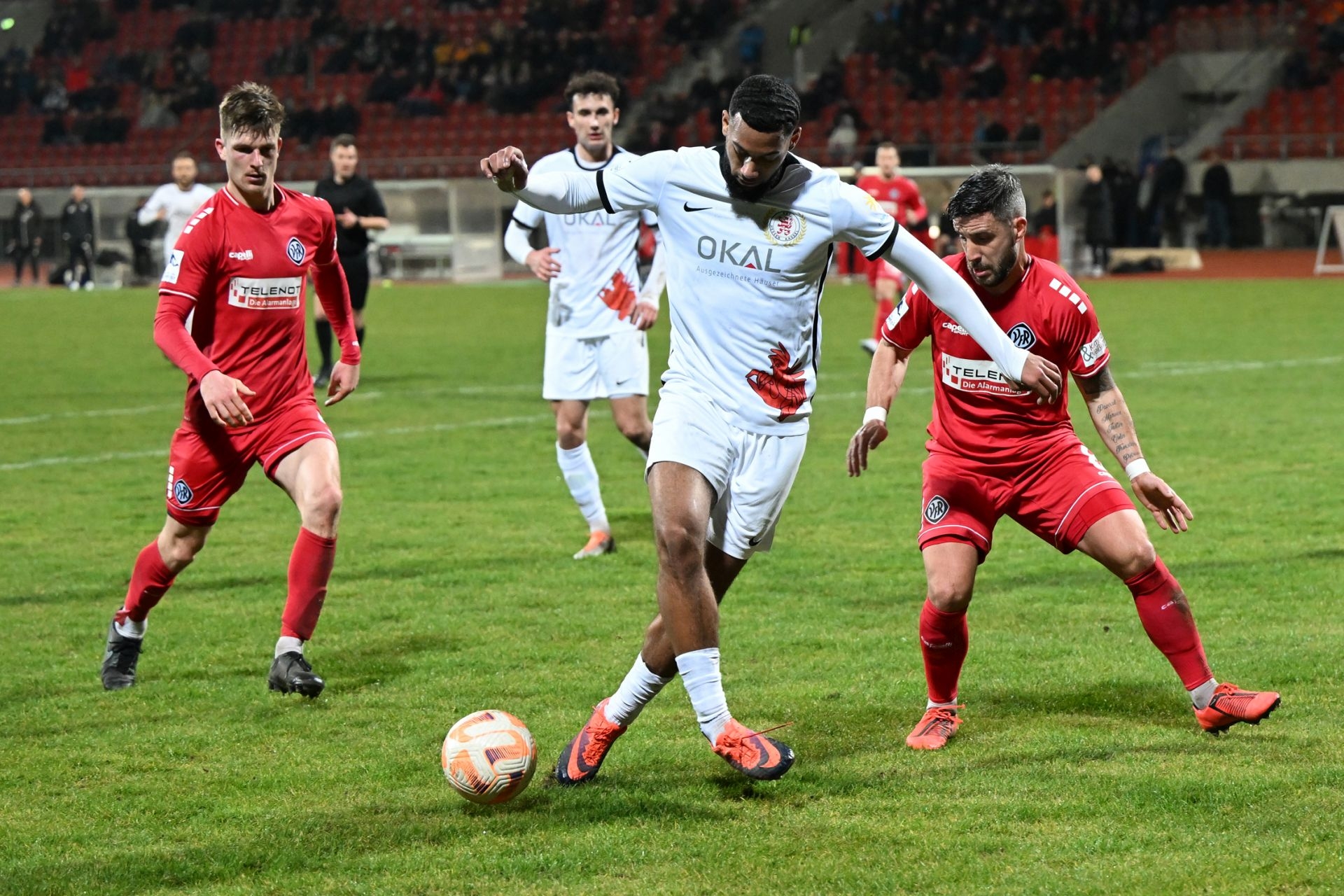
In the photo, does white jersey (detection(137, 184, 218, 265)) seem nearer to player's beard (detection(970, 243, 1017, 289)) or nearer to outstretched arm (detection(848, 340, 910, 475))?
outstretched arm (detection(848, 340, 910, 475))

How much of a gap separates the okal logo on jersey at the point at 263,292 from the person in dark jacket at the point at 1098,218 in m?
24.7

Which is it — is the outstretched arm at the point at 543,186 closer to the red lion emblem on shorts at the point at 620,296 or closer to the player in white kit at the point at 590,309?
the player in white kit at the point at 590,309

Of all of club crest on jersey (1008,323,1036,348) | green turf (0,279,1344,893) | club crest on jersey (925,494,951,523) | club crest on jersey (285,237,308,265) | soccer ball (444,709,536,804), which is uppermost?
club crest on jersey (285,237,308,265)

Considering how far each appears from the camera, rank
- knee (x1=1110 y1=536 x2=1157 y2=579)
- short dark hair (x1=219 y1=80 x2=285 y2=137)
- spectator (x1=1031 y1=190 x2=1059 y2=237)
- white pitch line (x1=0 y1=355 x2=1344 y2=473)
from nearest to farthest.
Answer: knee (x1=1110 y1=536 x2=1157 y2=579) → short dark hair (x1=219 y1=80 x2=285 y2=137) → white pitch line (x1=0 y1=355 x2=1344 y2=473) → spectator (x1=1031 y1=190 x2=1059 y2=237)

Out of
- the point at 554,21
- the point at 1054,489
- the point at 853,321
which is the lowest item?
the point at 853,321

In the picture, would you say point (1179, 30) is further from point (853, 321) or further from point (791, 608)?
point (791, 608)

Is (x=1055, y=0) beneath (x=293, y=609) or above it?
above

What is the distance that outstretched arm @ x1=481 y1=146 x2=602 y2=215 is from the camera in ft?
15.2

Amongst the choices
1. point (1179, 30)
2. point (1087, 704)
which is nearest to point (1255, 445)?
point (1087, 704)

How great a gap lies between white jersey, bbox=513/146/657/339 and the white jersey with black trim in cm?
374

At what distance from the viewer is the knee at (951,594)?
5180mm

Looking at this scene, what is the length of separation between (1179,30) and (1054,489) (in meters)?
33.8

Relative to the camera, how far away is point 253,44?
45812 millimetres

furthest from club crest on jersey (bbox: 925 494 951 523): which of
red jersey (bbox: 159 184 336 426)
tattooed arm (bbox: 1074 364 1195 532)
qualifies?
red jersey (bbox: 159 184 336 426)
